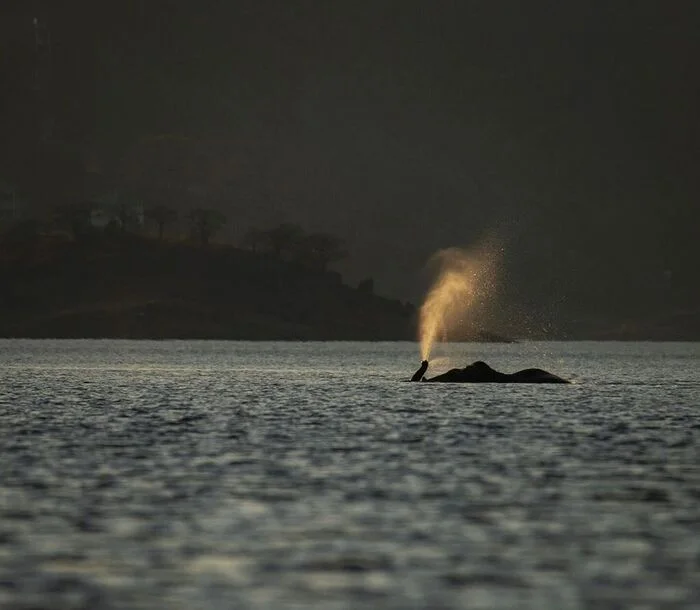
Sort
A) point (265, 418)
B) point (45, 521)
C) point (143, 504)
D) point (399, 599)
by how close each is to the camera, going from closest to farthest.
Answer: point (399, 599)
point (45, 521)
point (143, 504)
point (265, 418)

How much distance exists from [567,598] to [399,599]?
9.95 ft

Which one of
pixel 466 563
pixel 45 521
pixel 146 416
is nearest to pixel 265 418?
pixel 146 416

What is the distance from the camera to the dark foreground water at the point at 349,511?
94.3ft

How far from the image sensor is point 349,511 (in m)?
40.0

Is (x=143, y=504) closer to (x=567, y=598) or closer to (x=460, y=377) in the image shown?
(x=567, y=598)

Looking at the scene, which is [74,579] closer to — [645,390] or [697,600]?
[697,600]

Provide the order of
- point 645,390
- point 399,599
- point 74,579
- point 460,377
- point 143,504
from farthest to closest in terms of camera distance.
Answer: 1. point 460,377
2. point 645,390
3. point 143,504
4. point 74,579
5. point 399,599

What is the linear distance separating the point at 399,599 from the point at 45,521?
13.5 metres

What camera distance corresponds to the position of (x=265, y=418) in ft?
268

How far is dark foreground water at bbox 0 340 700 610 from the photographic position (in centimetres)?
2875

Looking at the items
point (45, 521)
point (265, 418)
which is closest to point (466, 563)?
point (45, 521)

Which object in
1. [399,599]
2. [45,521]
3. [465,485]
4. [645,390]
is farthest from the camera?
[645,390]

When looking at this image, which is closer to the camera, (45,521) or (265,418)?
(45,521)

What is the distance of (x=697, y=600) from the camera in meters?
27.6
